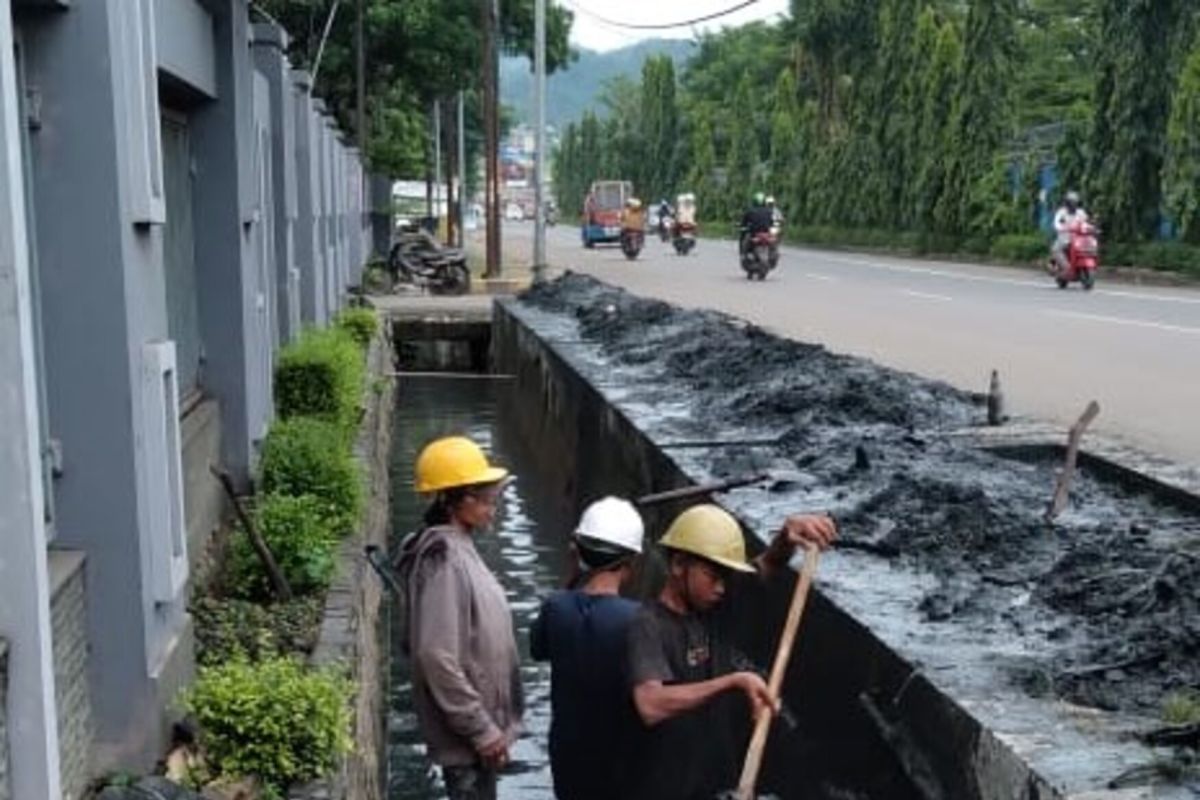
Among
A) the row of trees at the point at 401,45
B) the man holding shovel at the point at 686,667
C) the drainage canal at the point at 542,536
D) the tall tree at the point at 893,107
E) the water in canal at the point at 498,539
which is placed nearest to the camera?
the man holding shovel at the point at 686,667

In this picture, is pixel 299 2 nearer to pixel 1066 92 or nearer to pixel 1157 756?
pixel 1066 92

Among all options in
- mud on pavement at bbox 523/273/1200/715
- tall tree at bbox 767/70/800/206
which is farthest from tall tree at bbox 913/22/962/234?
mud on pavement at bbox 523/273/1200/715

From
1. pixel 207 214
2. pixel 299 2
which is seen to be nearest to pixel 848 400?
pixel 207 214

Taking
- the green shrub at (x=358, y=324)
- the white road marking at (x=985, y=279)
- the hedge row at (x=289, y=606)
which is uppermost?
the hedge row at (x=289, y=606)

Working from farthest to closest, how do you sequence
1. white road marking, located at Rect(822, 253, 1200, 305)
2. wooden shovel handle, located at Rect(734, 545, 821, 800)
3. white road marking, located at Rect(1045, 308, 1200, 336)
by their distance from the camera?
white road marking, located at Rect(822, 253, 1200, 305) → white road marking, located at Rect(1045, 308, 1200, 336) → wooden shovel handle, located at Rect(734, 545, 821, 800)

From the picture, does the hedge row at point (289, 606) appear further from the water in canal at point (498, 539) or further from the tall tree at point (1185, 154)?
the tall tree at point (1185, 154)

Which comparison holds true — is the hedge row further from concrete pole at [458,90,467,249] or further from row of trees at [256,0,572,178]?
concrete pole at [458,90,467,249]

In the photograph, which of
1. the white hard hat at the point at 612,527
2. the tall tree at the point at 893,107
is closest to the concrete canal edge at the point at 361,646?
the white hard hat at the point at 612,527

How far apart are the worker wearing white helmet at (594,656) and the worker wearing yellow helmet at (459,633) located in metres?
0.22

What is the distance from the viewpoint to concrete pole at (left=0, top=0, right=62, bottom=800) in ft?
10.6

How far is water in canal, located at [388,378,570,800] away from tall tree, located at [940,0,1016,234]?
21.7 metres

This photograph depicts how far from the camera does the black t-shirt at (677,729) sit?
14.1ft

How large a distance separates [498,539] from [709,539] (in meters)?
10.2

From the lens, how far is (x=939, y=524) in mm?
7074
